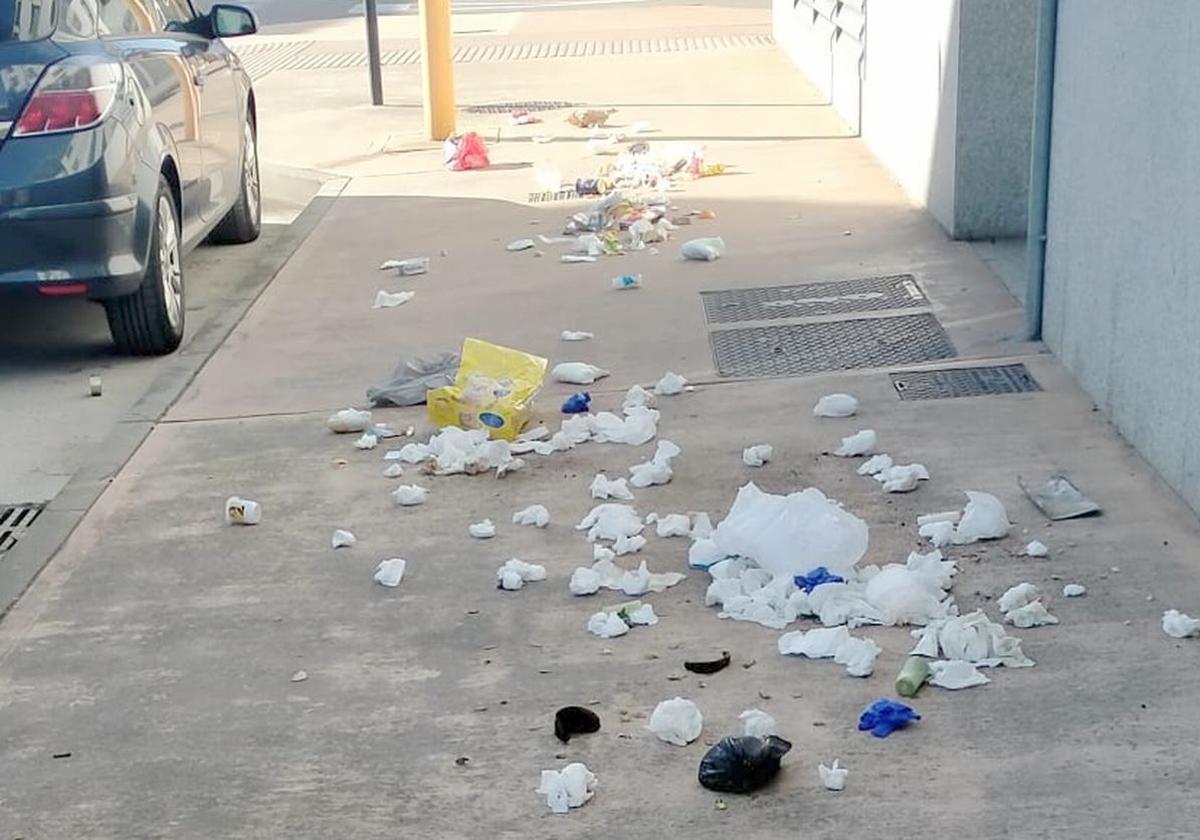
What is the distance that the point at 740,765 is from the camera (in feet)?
12.3

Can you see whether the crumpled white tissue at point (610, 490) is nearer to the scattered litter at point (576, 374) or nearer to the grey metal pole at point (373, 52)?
the scattered litter at point (576, 374)

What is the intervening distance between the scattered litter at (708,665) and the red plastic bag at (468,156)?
8332mm

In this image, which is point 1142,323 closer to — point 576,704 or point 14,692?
point 576,704

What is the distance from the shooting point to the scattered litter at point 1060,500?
201 inches

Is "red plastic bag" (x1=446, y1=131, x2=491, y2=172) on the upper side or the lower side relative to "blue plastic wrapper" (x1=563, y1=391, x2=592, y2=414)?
lower

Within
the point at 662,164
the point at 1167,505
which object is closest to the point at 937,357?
the point at 1167,505

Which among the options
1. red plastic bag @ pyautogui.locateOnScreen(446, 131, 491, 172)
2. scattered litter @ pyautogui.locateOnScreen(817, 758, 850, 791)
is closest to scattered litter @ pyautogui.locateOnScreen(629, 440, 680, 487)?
scattered litter @ pyautogui.locateOnScreen(817, 758, 850, 791)

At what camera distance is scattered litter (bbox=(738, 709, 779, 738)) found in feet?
13.0

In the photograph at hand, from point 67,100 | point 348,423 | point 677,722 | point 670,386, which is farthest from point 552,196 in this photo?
point 677,722

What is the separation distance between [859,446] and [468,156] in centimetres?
698

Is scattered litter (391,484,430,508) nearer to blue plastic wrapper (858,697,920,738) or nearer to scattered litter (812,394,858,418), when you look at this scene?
scattered litter (812,394,858,418)

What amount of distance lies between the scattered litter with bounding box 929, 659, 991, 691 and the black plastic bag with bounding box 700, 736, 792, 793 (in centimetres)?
52

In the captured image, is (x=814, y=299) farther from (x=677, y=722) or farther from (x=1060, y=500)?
(x=677, y=722)

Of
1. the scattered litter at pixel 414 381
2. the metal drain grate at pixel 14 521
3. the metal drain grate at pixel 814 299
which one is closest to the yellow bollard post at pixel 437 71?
the metal drain grate at pixel 814 299
